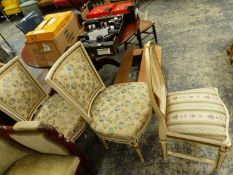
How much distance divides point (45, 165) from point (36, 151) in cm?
18

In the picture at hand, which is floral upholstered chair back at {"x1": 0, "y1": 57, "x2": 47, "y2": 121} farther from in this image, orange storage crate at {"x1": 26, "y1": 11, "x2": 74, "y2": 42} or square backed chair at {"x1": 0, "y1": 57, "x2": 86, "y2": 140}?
orange storage crate at {"x1": 26, "y1": 11, "x2": 74, "y2": 42}

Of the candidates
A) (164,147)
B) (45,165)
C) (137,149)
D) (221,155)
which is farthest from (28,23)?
(221,155)

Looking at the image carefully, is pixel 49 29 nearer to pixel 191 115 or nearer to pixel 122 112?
pixel 122 112

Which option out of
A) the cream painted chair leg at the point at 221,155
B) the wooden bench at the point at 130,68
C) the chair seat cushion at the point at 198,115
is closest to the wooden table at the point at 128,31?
the wooden bench at the point at 130,68

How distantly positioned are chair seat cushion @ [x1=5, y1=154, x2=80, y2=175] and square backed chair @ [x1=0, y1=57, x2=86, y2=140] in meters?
0.22

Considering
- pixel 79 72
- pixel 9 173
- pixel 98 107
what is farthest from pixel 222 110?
pixel 9 173

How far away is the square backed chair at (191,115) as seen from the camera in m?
1.30

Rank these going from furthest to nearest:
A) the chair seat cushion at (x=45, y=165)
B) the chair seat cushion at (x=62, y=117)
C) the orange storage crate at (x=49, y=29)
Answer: the orange storage crate at (x=49, y=29), the chair seat cushion at (x=62, y=117), the chair seat cushion at (x=45, y=165)

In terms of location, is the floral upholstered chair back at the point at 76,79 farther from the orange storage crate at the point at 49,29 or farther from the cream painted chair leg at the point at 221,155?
the cream painted chair leg at the point at 221,155

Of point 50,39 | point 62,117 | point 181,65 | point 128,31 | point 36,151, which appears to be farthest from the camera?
point 181,65

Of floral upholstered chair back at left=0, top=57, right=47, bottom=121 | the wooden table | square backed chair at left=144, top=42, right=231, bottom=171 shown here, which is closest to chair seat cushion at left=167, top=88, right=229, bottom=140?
square backed chair at left=144, top=42, right=231, bottom=171

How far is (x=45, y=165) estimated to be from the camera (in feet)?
4.77

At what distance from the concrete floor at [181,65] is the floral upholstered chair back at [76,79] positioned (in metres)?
0.49

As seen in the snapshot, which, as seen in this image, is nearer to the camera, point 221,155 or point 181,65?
point 221,155
